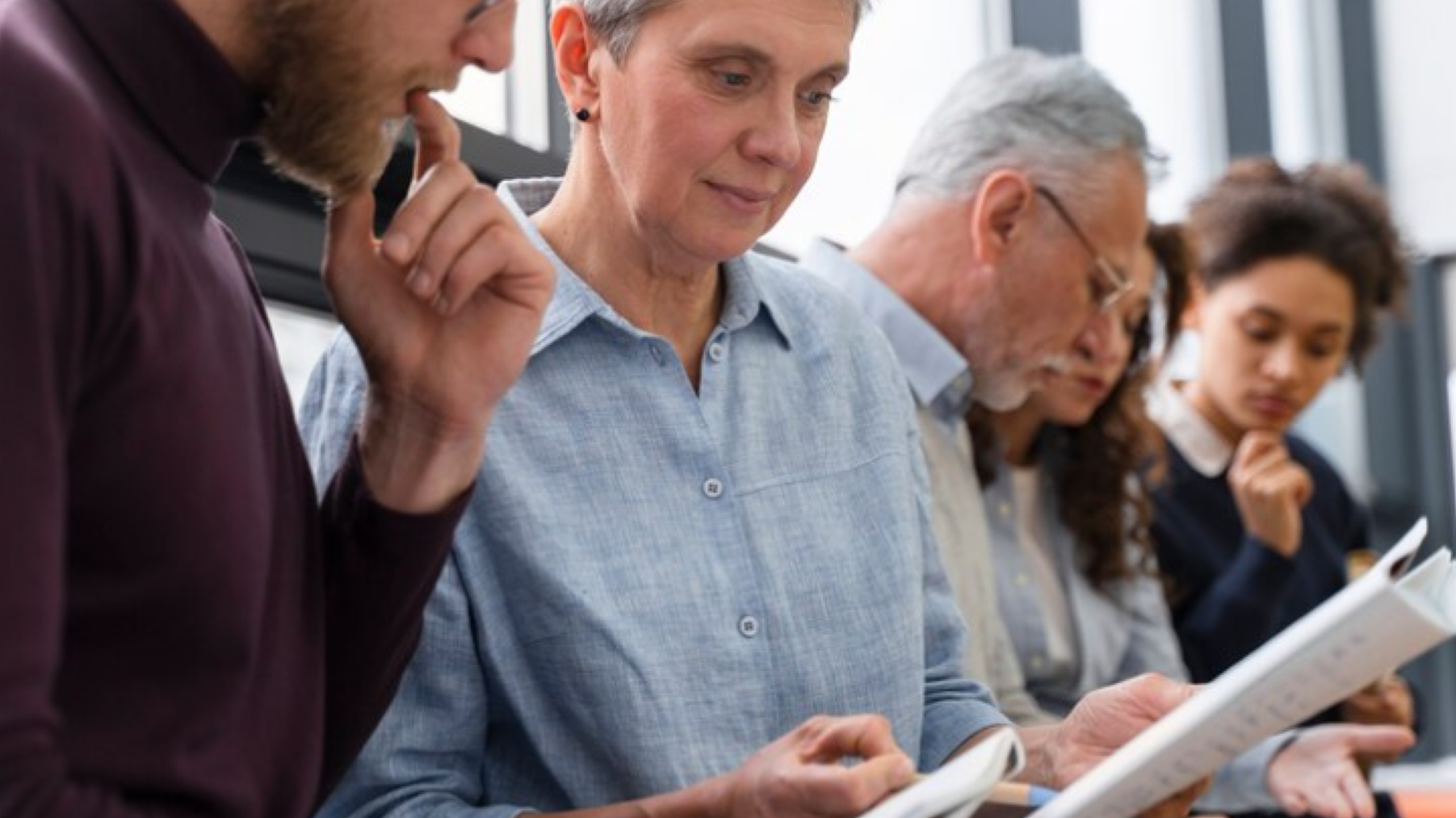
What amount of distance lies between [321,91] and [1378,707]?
2284 mm

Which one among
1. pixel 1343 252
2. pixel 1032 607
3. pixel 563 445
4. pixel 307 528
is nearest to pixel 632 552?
pixel 563 445

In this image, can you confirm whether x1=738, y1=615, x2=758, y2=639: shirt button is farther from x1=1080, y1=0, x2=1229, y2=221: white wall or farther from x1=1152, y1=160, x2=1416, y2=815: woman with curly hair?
x1=1080, y1=0, x2=1229, y2=221: white wall

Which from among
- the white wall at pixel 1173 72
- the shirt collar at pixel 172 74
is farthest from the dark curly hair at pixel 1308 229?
the shirt collar at pixel 172 74

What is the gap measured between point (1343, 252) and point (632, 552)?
2.15 metres

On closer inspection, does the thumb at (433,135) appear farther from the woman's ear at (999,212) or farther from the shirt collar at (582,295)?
the woman's ear at (999,212)

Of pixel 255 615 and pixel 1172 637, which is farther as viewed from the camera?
pixel 1172 637

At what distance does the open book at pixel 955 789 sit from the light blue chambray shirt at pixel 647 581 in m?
0.43

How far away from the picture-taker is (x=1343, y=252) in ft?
11.2

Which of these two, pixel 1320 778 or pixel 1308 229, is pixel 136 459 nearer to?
pixel 1320 778

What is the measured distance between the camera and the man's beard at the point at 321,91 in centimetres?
122

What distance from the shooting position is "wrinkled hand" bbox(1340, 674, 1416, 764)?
308 centimetres

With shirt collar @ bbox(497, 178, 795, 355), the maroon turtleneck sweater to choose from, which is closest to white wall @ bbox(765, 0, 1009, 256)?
shirt collar @ bbox(497, 178, 795, 355)

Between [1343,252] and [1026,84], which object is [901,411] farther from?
[1343,252]

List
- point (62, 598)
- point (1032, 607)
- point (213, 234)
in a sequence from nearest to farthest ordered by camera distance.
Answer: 1. point (62, 598)
2. point (213, 234)
3. point (1032, 607)
